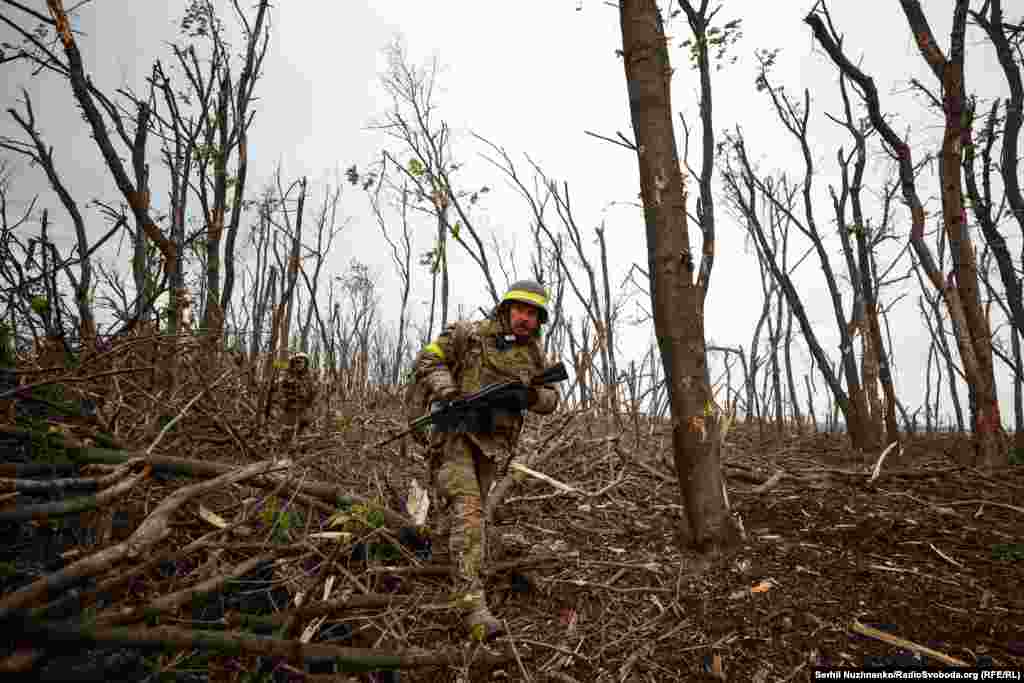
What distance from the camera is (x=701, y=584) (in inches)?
109

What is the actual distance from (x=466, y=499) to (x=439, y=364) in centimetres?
88

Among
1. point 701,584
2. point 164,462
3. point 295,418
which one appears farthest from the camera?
point 295,418

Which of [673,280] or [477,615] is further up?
[673,280]

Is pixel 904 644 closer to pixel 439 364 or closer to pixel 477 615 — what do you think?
pixel 477 615

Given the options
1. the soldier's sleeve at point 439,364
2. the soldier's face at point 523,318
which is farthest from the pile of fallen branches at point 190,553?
the soldier's face at point 523,318

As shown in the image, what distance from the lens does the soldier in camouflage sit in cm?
306

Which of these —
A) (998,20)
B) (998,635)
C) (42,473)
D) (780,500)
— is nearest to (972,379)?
(780,500)

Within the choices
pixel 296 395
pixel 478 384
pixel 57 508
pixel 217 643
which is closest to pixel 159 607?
pixel 217 643

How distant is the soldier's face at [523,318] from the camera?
11.3 feet

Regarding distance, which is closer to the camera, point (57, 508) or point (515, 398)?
point (57, 508)

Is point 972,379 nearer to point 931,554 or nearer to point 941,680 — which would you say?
point 931,554

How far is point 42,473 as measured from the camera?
2.25 meters

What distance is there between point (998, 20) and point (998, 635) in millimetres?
9062

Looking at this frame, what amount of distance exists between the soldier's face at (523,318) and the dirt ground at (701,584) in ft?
4.74
